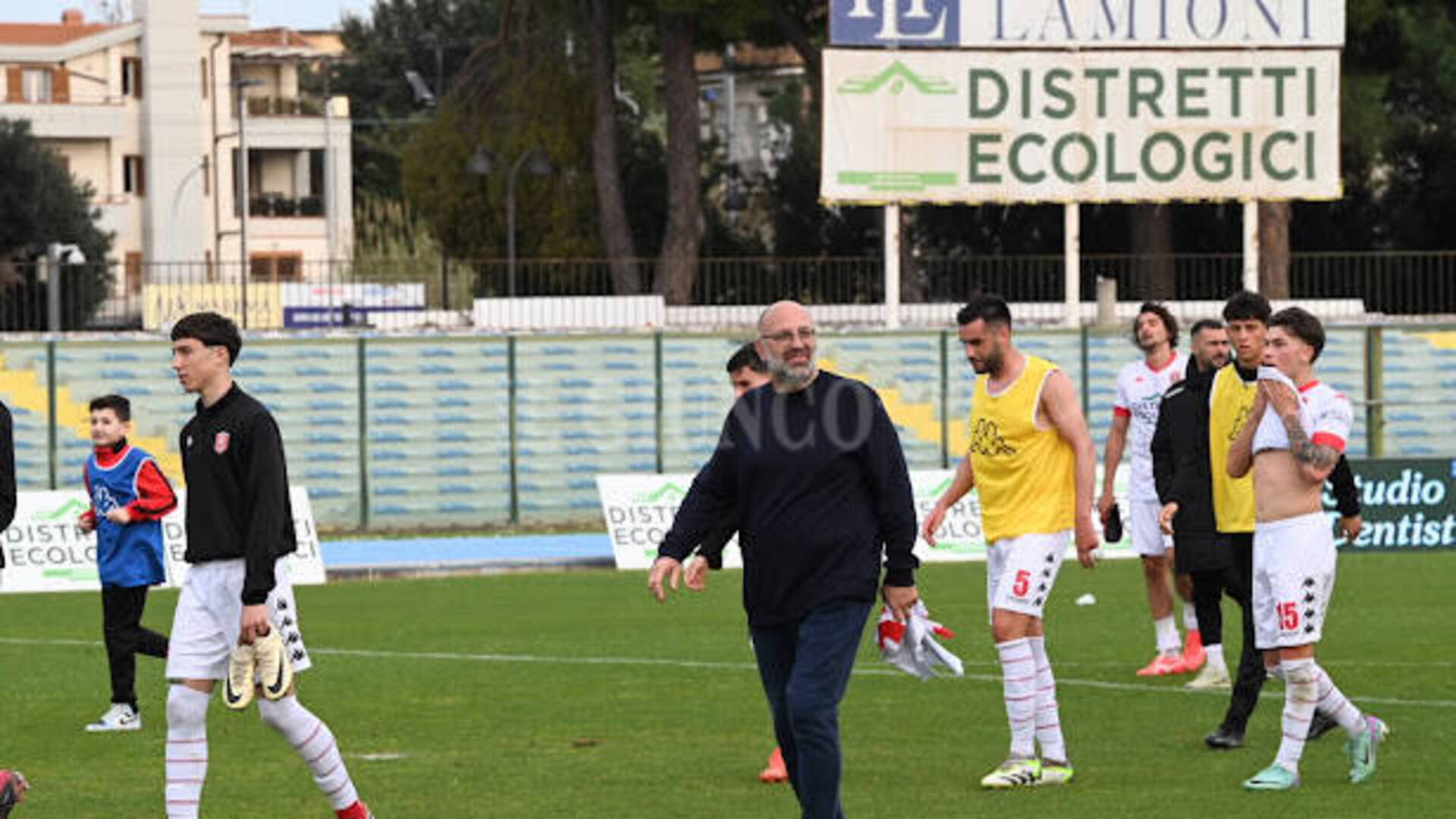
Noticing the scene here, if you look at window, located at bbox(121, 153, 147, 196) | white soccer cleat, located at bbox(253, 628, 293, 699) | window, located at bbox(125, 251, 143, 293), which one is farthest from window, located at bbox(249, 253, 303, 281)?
white soccer cleat, located at bbox(253, 628, 293, 699)

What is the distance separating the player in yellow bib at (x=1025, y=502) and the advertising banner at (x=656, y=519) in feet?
49.3

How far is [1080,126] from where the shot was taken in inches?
1369

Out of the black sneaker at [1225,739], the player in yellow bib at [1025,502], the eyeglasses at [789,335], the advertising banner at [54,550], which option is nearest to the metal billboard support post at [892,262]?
the advertising banner at [54,550]

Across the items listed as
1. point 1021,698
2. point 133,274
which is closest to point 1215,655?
point 1021,698

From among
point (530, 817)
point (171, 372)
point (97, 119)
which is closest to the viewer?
point (530, 817)

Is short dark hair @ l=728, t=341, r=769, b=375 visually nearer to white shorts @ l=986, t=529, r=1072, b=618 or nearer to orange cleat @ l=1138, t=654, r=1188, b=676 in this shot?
white shorts @ l=986, t=529, r=1072, b=618

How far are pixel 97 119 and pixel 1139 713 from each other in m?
79.4

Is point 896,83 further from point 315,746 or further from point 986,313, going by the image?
point 315,746

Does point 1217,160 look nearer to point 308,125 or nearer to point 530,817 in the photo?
point 530,817

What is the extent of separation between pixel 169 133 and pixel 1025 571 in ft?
269

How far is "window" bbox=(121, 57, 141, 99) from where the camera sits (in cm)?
9344

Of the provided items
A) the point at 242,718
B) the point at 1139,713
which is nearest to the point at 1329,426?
the point at 1139,713

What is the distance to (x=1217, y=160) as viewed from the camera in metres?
35.0

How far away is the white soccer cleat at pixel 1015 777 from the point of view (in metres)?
12.2
